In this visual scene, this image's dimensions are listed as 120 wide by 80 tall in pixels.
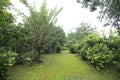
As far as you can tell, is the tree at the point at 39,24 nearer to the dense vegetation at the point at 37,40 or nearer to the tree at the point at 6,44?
the dense vegetation at the point at 37,40

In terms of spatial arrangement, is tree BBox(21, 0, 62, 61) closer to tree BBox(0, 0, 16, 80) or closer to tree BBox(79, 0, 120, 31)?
tree BBox(0, 0, 16, 80)

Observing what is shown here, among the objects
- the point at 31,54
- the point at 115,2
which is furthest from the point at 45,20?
the point at 115,2

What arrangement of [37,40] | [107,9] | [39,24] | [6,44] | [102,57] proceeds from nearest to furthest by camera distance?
[107,9] < [6,44] < [102,57] < [39,24] < [37,40]

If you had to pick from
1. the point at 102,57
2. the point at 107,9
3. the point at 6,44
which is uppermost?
the point at 107,9

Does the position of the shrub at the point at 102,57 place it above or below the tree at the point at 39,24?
below

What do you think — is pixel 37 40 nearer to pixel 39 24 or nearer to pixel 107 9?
pixel 39 24

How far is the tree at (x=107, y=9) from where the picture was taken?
6677mm

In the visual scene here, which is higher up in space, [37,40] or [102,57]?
[37,40]

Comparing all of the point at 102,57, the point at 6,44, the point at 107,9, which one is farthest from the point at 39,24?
the point at 107,9

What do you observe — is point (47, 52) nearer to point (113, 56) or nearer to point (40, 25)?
point (40, 25)

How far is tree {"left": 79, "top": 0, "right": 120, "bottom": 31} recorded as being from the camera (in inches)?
263

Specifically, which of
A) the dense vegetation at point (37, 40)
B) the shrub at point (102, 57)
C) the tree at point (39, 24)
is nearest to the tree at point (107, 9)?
the dense vegetation at point (37, 40)

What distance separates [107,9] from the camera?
7078 mm

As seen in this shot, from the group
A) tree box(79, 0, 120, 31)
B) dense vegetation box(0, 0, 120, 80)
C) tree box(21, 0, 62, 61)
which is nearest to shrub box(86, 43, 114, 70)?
dense vegetation box(0, 0, 120, 80)
